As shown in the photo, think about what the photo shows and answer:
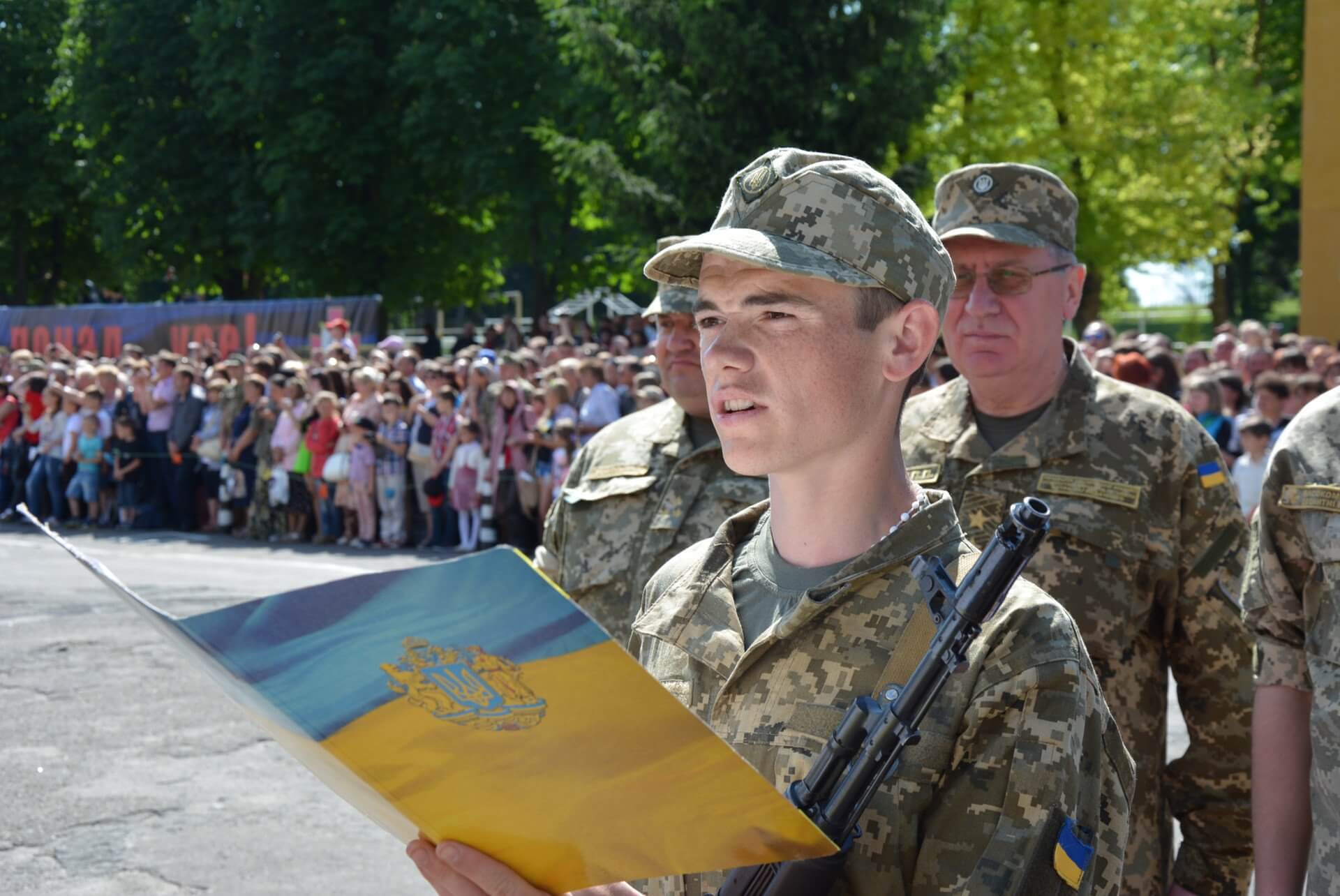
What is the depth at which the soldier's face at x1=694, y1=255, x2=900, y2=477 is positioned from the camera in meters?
1.97

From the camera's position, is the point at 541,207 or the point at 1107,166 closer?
the point at 1107,166

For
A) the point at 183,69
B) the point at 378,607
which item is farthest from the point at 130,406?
the point at 183,69

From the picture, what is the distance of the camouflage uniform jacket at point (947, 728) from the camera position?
1.75m

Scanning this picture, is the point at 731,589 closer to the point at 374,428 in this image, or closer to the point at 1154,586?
the point at 1154,586

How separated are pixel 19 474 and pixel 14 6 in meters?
20.3

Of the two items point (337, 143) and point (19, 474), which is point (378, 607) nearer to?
point (19, 474)

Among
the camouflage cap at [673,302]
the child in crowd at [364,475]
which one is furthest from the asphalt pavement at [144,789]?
the child in crowd at [364,475]

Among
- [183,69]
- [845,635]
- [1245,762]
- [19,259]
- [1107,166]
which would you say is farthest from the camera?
[19,259]

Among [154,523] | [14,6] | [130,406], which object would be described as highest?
[14,6]

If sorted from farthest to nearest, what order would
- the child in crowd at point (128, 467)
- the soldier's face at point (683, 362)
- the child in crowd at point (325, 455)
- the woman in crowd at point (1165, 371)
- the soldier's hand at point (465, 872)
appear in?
the child in crowd at point (128, 467) → the child in crowd at point (325, 455) → the woman in crowd at point (1165, 371) → the soldier's face at point (683, 362) → the soldier's hand at point (465, 872)

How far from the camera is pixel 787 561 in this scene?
2.12 meters

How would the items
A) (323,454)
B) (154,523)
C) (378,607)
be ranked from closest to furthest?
(378,607) → (323,454) → (154,523)

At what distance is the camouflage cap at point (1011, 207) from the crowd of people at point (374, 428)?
5.75m

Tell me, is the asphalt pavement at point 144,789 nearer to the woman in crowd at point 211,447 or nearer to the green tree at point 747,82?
the woman in crowd at point 211,447
